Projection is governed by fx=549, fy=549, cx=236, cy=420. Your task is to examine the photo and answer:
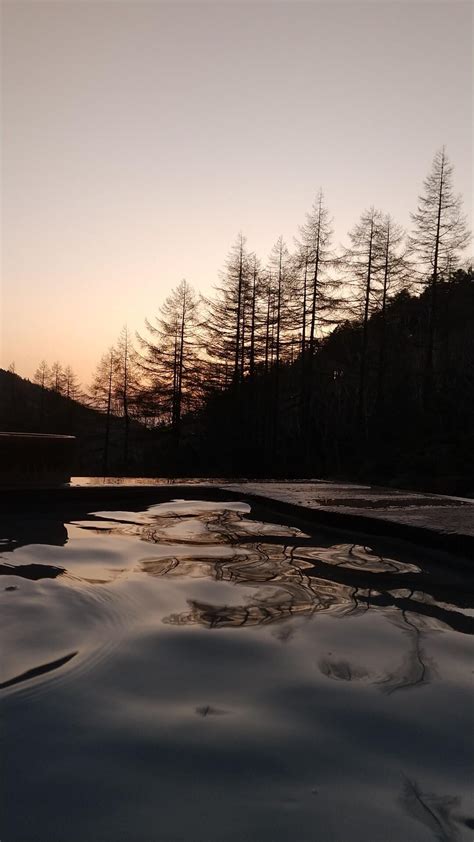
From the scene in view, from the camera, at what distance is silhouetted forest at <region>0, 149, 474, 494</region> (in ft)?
83.2

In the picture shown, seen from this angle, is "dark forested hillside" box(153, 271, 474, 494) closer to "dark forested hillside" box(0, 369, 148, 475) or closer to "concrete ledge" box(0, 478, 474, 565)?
"dark forested hillside" box(0, 369, 148, 475)

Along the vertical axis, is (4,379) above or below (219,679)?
above

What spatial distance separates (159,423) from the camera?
105ft

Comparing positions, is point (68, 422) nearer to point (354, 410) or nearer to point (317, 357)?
point (317, 357)

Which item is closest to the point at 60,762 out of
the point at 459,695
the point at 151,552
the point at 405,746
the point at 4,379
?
the point at 405,746

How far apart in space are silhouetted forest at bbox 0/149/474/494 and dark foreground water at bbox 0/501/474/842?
18205mm

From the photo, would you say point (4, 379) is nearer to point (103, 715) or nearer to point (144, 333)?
point (144, 333)

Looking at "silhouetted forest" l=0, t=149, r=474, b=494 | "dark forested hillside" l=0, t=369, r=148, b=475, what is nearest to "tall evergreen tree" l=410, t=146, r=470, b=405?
"silhouetted forest" l=0, t=149, r=474, b=494

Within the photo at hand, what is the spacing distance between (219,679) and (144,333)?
30.9 m

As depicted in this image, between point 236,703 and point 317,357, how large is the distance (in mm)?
28165

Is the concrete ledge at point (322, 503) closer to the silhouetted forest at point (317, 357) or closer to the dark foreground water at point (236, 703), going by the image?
the dark foreground water at point (236, 703)

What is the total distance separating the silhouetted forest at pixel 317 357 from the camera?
25.4 m

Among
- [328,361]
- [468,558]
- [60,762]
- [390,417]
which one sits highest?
[328,361]

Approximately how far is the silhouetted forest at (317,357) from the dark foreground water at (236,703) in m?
18.2
